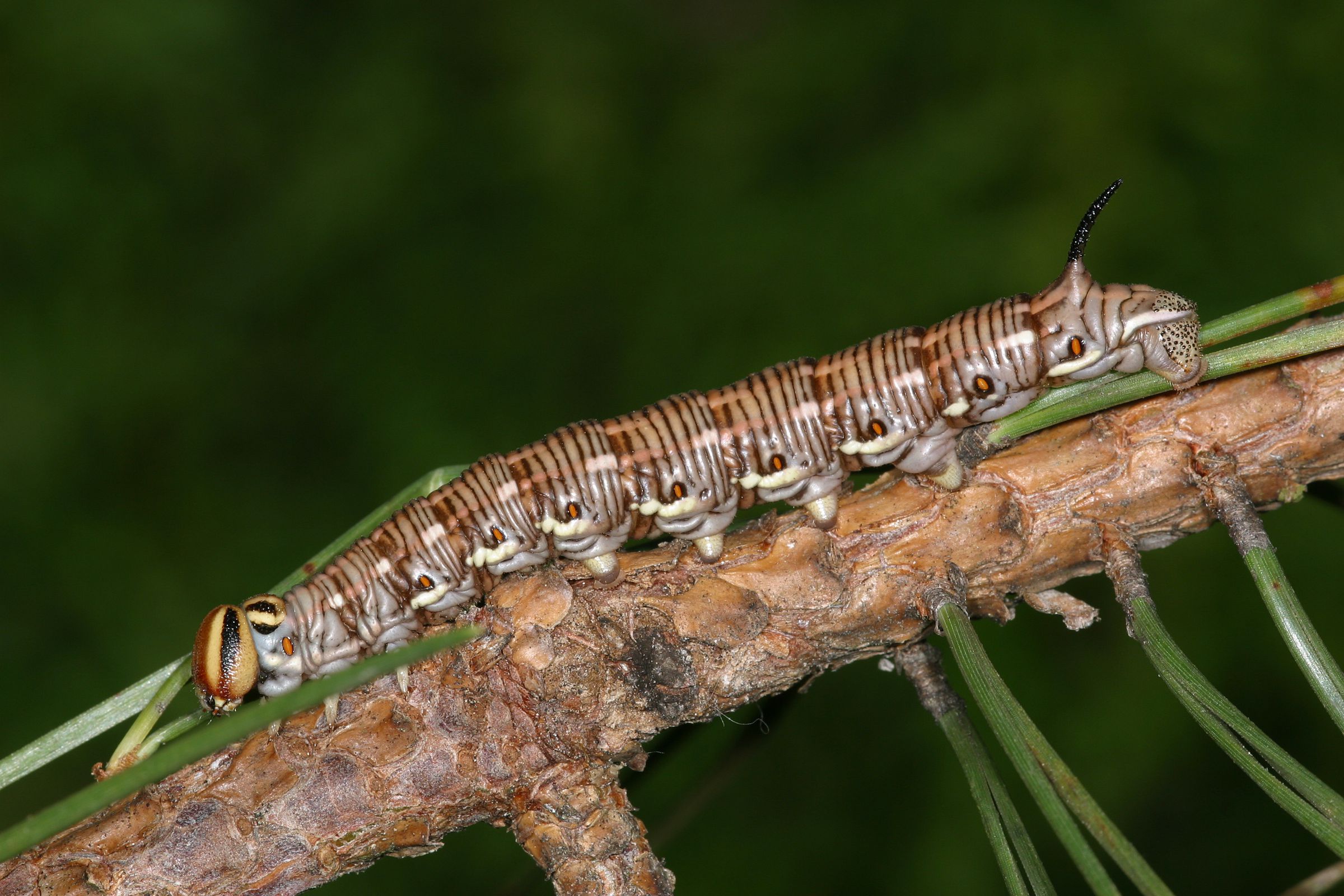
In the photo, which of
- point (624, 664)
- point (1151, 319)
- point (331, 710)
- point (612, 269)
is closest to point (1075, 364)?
point (1151, 319)

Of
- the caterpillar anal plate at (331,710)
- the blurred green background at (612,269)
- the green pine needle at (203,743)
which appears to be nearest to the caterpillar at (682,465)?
the caterpillar anal plate at (331,710)

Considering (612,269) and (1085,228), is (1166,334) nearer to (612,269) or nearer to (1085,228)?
(1085,228)

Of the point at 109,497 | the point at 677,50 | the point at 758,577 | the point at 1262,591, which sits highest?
the point at 677,50

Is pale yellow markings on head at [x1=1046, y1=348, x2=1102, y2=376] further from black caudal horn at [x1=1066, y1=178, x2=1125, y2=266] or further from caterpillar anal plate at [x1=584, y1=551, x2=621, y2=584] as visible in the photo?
caterpillar anal plate at [x1=584, y1=551, x2=621, y2=584]

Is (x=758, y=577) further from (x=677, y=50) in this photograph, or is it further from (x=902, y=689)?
(x=677, y=50)

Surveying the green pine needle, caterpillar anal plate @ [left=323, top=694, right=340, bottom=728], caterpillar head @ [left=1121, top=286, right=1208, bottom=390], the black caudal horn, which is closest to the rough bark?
caterpillar anal plate @ [left=323, top=694, right=340, bottom=728]

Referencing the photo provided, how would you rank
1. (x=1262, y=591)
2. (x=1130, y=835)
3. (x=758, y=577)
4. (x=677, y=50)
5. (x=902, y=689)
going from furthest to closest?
(x=677, y=50) < (x=902, y=689) < (x=1130, y=835) < (x=758, y=577) < (x=1262, y=591)

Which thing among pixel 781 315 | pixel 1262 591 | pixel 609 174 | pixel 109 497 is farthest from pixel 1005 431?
pixel 109 497
